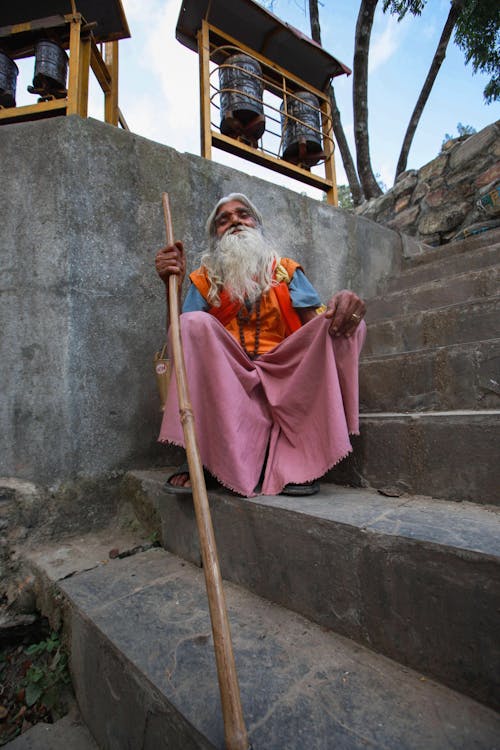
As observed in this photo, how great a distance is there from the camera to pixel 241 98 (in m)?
3.61

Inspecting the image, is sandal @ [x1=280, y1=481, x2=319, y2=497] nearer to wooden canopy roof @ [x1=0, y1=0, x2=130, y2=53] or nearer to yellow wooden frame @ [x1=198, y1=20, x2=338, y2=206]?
yellow wooden frame @ [x1=198, y1=20, x2=338, y2=206]

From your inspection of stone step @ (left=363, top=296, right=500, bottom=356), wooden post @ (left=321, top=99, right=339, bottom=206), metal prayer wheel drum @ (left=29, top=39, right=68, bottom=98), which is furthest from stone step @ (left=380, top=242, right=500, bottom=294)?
metal prayer wheel drum @ (left=29, top=39, right=68, bottom=98)

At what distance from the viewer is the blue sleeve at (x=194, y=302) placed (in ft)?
7.06

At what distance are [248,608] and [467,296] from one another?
2378 mm

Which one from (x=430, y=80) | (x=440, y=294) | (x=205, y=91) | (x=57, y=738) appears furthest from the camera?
(x=430, y=80)

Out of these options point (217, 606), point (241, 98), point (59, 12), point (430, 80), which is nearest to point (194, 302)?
point (217, 606)

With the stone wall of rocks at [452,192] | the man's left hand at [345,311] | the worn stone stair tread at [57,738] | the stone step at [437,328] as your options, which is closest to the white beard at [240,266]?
the man's left hand at [345,311]

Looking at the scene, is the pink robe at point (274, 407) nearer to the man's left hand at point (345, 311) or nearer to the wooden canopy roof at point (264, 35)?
the man's left hand at point (345, 311)

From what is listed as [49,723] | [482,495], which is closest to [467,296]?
[482,495]

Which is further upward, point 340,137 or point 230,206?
point 340,137

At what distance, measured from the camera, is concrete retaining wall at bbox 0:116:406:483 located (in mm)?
2066

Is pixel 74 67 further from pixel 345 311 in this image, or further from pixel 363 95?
pixel 363 95

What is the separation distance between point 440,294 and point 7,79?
156 inches

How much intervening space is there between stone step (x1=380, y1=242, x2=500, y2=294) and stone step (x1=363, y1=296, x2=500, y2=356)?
62 centimetres
